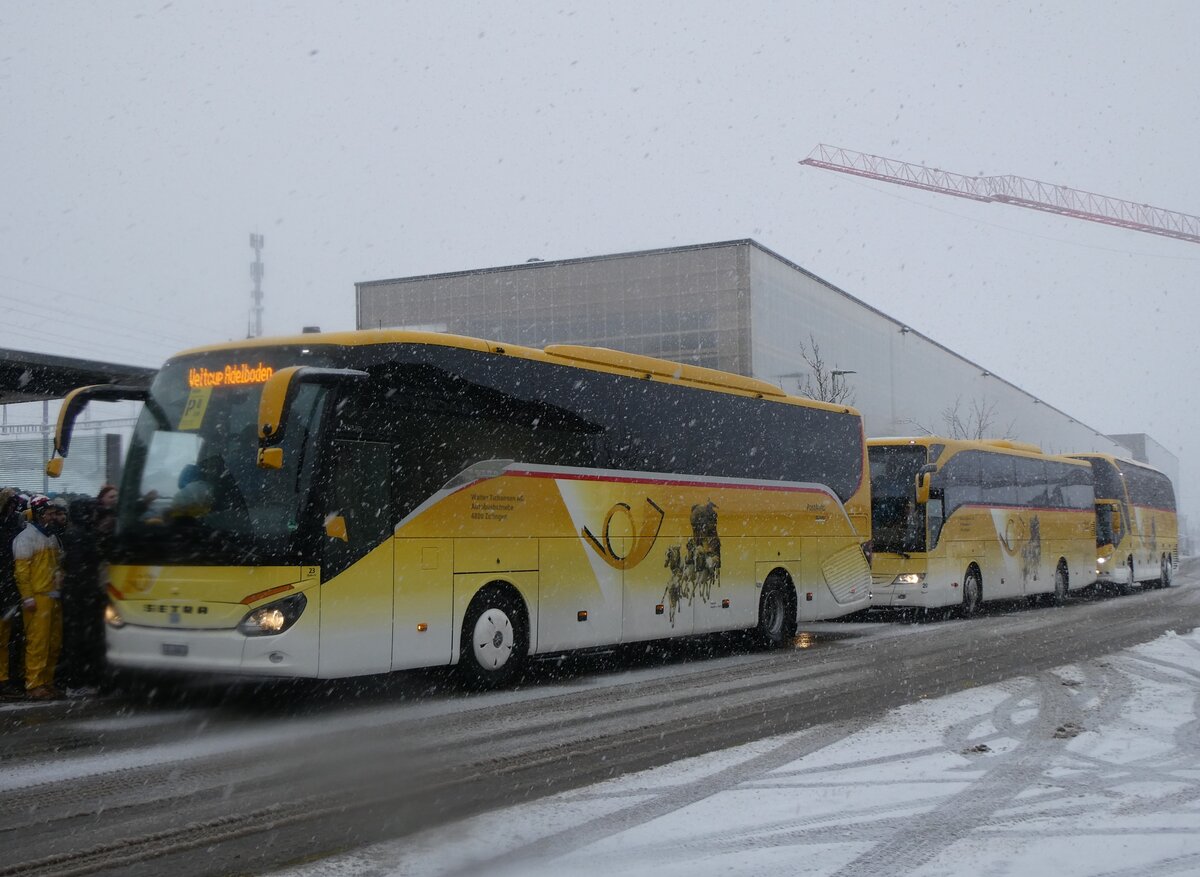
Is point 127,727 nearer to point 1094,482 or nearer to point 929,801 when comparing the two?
point 929,801

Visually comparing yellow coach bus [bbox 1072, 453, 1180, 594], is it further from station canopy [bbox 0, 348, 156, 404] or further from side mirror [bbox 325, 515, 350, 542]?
side mirror [bbox 325, 515, 350, 542]

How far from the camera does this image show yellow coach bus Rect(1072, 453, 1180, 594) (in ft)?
109

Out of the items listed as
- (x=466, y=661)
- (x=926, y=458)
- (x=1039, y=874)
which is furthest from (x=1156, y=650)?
(x=1039, y=874)

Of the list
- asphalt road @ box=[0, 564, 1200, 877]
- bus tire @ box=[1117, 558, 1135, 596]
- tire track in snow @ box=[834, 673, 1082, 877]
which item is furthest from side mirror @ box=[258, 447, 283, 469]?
bus tire @ box=[1117, 558, 1135, 596]

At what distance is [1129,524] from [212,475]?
2995cm

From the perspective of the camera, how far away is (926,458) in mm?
22984

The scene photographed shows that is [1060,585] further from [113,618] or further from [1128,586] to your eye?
[113,618]

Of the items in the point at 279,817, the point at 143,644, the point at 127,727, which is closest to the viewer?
the point at 279,817

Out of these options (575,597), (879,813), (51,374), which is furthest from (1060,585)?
(879,813)

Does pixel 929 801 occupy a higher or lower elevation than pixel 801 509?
lower

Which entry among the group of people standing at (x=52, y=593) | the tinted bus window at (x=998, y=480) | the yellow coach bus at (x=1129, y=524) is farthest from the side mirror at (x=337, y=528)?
the yellow coach bus at (x=1129, y=524)

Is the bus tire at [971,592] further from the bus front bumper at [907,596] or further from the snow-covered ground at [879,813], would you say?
the snow-covered ground at [879,813]

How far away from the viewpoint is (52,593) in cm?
1160

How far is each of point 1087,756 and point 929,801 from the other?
2.04 metres
